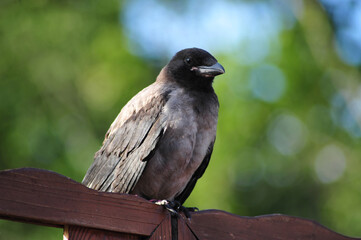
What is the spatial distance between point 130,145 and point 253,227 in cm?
140

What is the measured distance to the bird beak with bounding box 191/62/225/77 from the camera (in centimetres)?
421

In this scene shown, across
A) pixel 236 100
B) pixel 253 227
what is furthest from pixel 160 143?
pixel 236 100

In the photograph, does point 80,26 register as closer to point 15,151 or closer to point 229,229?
point 15,151

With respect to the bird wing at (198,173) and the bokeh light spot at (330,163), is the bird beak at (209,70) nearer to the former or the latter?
the bird wing at (198,173)

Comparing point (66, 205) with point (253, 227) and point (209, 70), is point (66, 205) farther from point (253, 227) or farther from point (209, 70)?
point (209, 70)

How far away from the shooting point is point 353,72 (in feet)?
33.2

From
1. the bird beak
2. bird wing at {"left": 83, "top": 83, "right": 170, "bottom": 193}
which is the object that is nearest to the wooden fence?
bird wing at {"left": 83, "top": 83, "right": 170, "bottom": 193}

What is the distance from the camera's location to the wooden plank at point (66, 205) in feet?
6.38

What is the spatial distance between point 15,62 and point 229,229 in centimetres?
810

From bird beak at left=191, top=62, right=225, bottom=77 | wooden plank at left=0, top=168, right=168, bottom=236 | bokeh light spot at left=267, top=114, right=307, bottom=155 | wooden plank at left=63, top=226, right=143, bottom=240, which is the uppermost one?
bird beak at left=191, top=62, right=225, bottom=77

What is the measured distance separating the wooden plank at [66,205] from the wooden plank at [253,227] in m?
0.26

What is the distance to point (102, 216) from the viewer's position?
Result: 219 centimetres

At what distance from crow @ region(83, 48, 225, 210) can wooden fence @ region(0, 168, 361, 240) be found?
109 cm

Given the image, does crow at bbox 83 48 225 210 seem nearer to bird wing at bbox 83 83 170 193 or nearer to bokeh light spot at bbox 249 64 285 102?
bird wing at bbox 83 83 170 193
